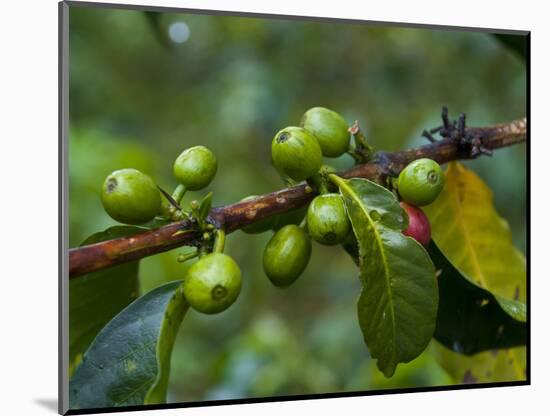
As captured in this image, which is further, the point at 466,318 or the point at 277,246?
the point at 466,318

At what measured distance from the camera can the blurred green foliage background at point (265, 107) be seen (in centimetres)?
336

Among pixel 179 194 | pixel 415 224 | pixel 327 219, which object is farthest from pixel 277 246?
pixel 415 224

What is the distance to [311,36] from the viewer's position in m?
3.70

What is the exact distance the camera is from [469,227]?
266 cm

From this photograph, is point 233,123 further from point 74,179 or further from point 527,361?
point 527,361

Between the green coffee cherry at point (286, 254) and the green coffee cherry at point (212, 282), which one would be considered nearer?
the green coffee cherry at point (212, 282)

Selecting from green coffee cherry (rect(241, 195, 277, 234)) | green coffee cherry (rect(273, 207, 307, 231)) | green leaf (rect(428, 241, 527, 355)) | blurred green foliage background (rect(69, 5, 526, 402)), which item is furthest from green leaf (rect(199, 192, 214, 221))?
blurred green foliage background (rect(69, 5, 526, 402))

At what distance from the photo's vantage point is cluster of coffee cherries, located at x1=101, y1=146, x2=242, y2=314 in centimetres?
186

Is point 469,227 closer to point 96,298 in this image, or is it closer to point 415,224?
point 415,224

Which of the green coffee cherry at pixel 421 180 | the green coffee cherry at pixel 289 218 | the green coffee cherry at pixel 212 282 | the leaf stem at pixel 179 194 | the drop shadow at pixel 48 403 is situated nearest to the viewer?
the green coffee cherry at pixel 212 282

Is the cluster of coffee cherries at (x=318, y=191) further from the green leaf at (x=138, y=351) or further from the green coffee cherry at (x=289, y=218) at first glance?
the green leaf at (x=138, y=351)

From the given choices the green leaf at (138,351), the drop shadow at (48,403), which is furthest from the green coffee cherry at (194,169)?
the drop shadow at (48,403)

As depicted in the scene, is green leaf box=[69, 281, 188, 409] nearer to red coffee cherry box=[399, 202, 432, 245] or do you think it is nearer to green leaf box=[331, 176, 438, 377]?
green leaf box=[331, 176, 438, 377]

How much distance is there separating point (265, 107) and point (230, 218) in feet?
5.64
